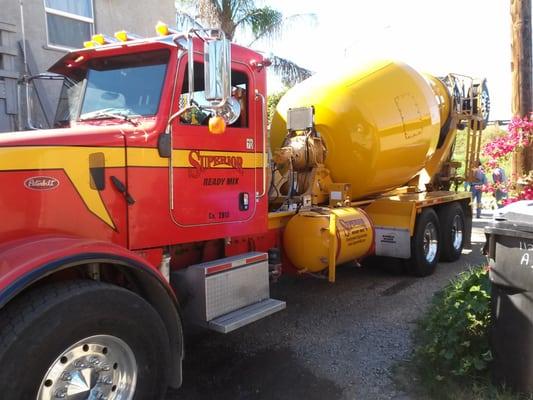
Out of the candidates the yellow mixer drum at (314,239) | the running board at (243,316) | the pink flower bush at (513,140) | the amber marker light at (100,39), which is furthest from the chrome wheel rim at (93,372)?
the pink flower bush at (513,140)

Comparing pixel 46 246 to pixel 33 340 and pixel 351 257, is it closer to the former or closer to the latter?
pixel 33 340

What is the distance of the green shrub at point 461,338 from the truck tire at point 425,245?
2.88 metres

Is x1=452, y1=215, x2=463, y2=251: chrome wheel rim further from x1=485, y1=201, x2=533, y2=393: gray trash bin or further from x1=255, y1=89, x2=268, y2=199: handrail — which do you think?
x1=485, y1=201, x2=533, y2=393: gray trash bin

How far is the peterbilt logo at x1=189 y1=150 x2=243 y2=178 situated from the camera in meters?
3.97

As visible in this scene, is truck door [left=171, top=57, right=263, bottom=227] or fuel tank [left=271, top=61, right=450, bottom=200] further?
fuel tank [left=271, top=61, right=450, bottom=200]

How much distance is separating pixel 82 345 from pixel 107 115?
1789 mm

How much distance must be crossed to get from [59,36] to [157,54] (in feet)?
19.3

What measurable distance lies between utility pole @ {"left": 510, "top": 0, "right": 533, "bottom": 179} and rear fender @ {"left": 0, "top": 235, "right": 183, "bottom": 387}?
15.8 feet

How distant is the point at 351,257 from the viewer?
19.1 ft

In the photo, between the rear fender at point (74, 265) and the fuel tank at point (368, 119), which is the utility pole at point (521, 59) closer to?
the fuel tank at point (368, 119)

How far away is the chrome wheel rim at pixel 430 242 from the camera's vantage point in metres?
7.45

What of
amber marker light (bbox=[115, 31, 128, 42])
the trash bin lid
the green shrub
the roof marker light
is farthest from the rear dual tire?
amber marker light (bbox=[115, 31, 128, 42])

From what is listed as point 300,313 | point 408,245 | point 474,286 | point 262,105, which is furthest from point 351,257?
point 262,105

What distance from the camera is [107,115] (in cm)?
382
